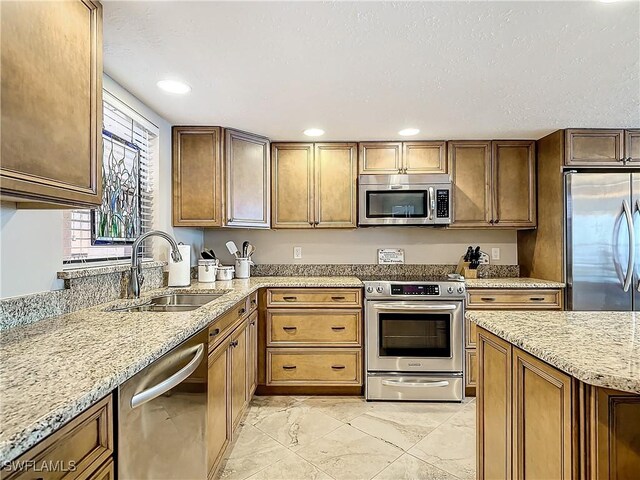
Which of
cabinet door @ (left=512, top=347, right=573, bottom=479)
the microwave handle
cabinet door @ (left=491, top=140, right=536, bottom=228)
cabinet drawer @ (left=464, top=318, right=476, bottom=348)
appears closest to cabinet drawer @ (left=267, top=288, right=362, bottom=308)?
cabinet drawer @ (left=464, top=318, right=476, bottom=348)

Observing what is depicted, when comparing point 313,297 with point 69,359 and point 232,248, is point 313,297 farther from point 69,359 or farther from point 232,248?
point 69,359

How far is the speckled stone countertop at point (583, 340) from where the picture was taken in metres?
0.87

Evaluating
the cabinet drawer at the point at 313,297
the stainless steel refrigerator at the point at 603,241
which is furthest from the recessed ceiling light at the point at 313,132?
the stainless steel refrigerator at the point at 603,241

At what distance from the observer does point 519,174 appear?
3.14 m

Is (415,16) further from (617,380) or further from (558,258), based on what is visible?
(558,258)

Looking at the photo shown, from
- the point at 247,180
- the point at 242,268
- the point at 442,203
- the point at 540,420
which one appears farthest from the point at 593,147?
the point at 242,268

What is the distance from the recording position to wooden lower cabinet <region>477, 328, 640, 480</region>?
89 centimetres

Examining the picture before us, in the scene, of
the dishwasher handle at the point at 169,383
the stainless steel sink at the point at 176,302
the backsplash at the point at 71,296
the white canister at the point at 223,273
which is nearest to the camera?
the dishwasher handle at the point at 169,383

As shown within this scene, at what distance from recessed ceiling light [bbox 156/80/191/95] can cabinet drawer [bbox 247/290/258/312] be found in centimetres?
139

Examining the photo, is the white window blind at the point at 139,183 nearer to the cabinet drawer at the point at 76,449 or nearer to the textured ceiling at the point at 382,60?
the textured ceiling at the point at 382,60

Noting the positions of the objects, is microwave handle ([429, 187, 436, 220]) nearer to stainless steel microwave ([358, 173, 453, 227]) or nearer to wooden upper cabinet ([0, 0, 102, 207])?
stainless steel microwave ([358, 173, 453, 227])

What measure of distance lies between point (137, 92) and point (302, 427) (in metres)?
2.38

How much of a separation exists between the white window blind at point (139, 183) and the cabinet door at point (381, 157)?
1724 mm

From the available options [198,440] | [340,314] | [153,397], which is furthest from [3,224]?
[340,314]
